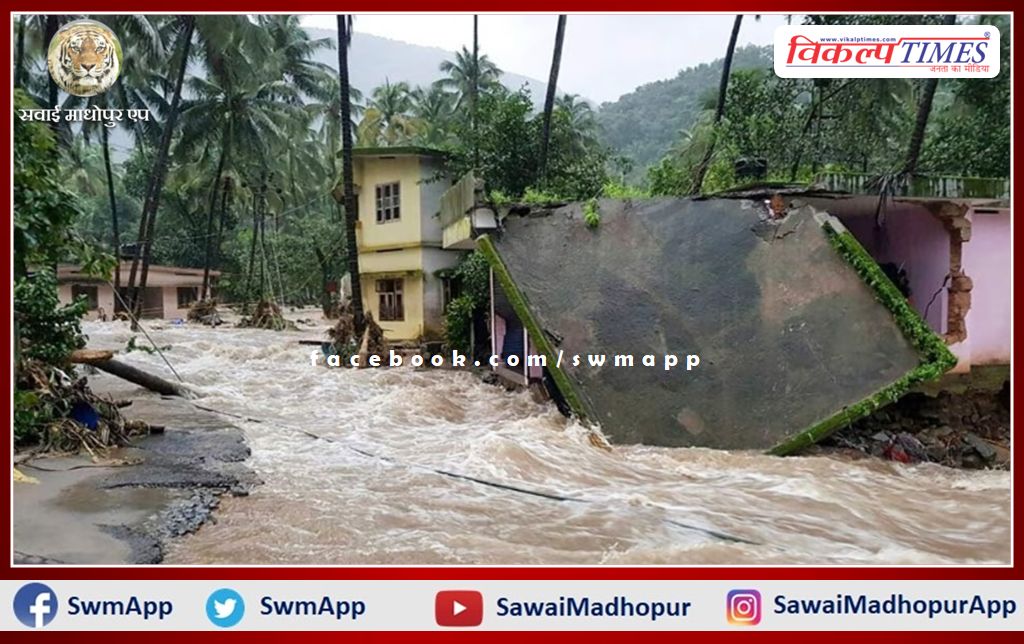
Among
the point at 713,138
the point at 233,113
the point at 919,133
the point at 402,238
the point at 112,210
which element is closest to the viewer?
the point at 919,133

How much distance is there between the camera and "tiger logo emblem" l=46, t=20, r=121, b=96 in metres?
2.61

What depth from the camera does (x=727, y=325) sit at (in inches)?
171

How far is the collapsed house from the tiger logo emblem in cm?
277

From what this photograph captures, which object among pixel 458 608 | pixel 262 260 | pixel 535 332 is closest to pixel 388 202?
pixel 262 260

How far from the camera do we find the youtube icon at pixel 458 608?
225 centimetres

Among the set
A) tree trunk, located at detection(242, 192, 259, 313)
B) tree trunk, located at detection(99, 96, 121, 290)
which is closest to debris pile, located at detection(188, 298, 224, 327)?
tree trunk, located at detection(242, 192, 259, 313)

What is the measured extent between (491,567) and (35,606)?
58.8 inches

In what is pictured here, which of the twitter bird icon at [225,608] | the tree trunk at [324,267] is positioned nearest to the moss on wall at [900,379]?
the twitter bird icon at [225,608]

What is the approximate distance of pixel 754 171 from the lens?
17.6 feet

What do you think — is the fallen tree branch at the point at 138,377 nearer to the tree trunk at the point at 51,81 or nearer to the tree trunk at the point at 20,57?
the tree trunk at the point at 20,57

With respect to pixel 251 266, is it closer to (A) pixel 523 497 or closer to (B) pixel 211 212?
(B) pixel 211 212

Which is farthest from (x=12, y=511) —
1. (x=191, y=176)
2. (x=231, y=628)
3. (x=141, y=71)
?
(x=191, y=176)

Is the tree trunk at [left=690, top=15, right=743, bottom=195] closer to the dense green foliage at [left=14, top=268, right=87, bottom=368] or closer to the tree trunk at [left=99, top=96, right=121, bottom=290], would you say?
the tree trunk at [left=99, top=96, right=121, bottom=290]

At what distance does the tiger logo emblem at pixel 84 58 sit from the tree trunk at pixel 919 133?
3.91m
